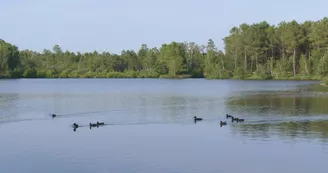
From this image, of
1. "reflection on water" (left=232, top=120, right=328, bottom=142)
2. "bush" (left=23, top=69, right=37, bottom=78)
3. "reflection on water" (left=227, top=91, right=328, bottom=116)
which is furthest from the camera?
"bush" (left=23, top=69, right=37, bottom=78)

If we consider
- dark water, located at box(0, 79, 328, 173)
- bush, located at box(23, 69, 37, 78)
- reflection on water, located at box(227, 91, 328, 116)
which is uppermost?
bush, located at box(23, 69, 37, 78)

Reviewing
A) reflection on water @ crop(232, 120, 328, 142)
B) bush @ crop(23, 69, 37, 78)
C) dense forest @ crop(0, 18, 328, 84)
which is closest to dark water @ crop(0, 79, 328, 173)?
reflection on water @ crop(232, 120, 328, 142)

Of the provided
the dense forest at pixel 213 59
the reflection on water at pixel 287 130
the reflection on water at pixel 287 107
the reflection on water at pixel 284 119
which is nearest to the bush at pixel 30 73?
the dense forest at pixel 213 59

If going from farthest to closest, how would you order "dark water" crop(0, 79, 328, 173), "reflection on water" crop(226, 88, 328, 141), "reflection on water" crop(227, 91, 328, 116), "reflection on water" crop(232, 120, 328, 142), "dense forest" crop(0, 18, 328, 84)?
"dense forest" crop(0, 18, 328, 84) → "reflection on water" crop(227, 91, 328, 116) → "reflection on water" crop(226, 88, 328, 141) → "reflection on water" crop(232, 120, 328, 142) → "dark water" crop(0, 79, 328, 173)

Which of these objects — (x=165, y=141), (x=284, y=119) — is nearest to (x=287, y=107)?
(x=284, y=119)

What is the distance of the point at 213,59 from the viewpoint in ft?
418

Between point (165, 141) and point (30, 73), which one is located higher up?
point (30, 73)

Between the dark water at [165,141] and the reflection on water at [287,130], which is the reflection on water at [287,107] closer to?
the dark water at [165,141]

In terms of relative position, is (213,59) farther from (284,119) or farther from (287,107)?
(284,119)

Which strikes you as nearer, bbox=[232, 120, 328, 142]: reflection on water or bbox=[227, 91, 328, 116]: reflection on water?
bbox=[232, 120, 328, 142]: reflection on water

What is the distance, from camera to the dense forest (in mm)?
105562

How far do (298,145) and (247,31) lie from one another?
92475 millimetres

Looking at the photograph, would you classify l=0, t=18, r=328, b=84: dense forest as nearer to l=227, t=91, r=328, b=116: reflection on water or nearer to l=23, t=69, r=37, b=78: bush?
l=23, t=69, r=37, b=78: bush

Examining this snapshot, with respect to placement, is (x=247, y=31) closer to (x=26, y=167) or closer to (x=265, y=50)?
(x=265, y=50)
